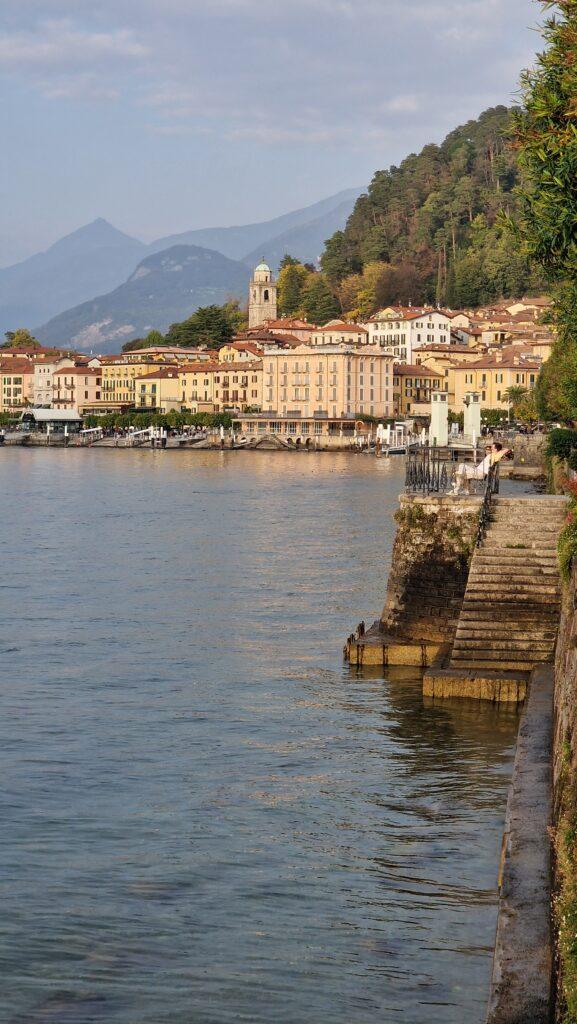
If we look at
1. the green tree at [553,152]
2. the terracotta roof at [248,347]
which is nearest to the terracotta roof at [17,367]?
the terracotta roof at [248,347]

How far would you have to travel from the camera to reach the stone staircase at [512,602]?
1855 centimetres

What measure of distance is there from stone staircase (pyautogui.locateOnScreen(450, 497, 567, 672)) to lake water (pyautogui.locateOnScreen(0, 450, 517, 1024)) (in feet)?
2.95

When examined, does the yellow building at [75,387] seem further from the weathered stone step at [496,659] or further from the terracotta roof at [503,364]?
the weathered stone step at [496,659]

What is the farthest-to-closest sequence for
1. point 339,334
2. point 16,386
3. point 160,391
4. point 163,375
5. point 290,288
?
1. point 290,288
2. point 16,386
3. point 163,375
4. point 160,391
5. point 339,334

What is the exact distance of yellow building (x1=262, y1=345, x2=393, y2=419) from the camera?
134125 millimetres

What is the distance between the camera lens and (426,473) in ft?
73.6

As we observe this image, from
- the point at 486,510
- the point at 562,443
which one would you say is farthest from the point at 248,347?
the point at 486,510

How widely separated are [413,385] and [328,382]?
29.1ft

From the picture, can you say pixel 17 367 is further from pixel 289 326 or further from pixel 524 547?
pixel 524 547

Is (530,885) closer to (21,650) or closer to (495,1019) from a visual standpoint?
(495,1019)

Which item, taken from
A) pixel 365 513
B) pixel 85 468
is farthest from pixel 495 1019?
pixel 85 468

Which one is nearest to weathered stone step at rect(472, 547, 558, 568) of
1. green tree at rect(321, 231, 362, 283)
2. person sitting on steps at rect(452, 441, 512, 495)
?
person sitting on steps at rect(452, 441, 512, 495)

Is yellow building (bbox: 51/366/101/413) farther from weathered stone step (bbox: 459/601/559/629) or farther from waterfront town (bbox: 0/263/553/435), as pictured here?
weathered stone step (bbox: 459/601/559/629)

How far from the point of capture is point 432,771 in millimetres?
16125
